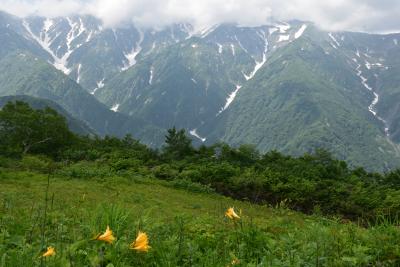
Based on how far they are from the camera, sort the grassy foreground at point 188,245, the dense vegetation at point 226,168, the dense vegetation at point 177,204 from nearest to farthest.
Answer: the grassy foreground at point 188,245, the dense vegetation at point 177,204, the dense vegetation at point 226,168

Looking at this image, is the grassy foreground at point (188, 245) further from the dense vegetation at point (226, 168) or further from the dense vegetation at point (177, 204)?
the dense vegetation at point (226, 168)

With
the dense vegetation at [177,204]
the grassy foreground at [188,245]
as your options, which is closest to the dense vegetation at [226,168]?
the dense vegetation at [177,204]

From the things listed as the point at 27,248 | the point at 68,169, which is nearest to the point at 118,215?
the point at 27,248

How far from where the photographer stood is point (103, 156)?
3738 cm

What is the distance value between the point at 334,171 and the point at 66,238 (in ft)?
123

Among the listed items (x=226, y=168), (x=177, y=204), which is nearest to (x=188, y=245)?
(x=177, y=204)

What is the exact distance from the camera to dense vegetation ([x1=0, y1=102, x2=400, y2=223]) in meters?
29.9

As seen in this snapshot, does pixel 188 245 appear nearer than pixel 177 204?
Yes

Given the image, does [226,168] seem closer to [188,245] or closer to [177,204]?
[177,204]

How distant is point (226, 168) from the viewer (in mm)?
33156

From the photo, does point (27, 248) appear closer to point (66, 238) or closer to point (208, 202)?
point (66, 238)

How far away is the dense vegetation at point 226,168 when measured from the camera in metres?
29.9

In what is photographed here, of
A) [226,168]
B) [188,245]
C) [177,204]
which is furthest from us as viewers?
[226,168]

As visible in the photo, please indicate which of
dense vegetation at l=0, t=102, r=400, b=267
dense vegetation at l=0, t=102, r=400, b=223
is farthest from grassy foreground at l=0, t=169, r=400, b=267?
dense vegetation at l=0, t=102, r=400, b=223
